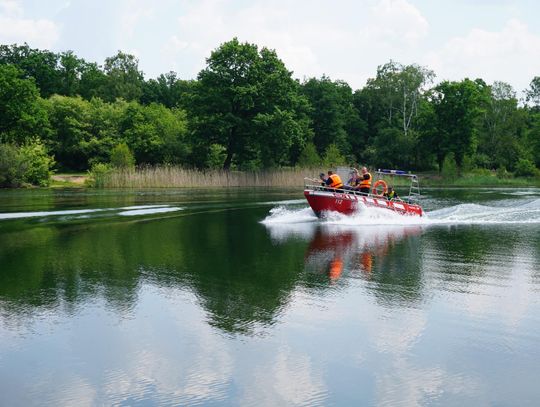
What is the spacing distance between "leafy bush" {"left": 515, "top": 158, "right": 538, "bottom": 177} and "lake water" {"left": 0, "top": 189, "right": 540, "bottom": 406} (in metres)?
71.7

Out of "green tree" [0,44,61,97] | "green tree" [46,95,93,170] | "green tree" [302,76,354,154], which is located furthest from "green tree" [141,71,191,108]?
"green tree" [46,95,93,170]

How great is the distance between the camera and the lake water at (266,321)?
7406 mm

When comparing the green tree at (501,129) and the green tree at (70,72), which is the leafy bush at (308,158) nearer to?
the green tree at (501,129)

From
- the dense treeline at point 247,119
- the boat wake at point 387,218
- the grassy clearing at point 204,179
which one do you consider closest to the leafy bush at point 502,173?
the dense treeline at point 247,119

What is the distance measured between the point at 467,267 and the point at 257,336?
26.6 feet

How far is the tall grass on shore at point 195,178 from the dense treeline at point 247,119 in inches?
164

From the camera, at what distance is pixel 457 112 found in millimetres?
86750

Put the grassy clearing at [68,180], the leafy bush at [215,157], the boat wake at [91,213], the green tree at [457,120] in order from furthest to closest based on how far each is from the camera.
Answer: the green tree at [457,120], the leafy bush at [215,157], the grassy clearing at [68,180], the boat wake at [91,213]

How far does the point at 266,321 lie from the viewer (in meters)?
10.1

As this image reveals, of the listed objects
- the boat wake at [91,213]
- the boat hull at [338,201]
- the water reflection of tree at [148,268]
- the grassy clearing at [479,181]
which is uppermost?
the boat hull at [338,201]

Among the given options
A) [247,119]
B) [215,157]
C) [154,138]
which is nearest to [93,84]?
[154,138]

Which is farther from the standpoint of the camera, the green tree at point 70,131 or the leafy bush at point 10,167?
the green tree at point 70,131

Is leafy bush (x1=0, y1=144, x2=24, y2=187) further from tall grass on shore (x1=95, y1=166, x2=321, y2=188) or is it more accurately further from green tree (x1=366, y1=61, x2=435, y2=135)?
green tree (x1=366, y1=61, x2=435, y2=135)

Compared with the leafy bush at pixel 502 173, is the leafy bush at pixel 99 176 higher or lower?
higher
